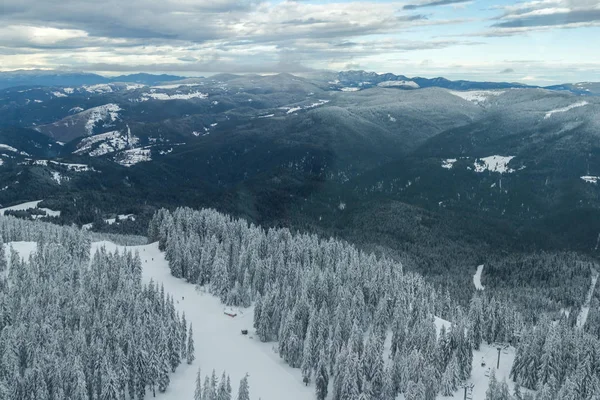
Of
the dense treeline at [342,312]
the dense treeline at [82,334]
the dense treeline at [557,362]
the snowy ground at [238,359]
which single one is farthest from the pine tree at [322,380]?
the dense treeline at [557,362]

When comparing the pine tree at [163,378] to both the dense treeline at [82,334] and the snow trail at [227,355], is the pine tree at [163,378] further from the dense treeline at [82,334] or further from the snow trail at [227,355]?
the snow trail at [227,355]

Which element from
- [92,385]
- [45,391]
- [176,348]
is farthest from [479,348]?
[45,391]

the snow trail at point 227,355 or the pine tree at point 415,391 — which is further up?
the pine tree at point 415,391

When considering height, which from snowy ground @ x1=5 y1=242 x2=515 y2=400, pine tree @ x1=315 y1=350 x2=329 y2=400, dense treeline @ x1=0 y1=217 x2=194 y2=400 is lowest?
snowy ground @ x1=5 y1=242 x2=515 y2=400

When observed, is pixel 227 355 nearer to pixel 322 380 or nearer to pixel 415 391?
pixel 322 380

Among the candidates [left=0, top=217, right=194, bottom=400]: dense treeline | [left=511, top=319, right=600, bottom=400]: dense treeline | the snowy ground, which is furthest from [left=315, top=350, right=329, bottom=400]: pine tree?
[left=511, top=319, right=600, bottom=400]: dense treeline

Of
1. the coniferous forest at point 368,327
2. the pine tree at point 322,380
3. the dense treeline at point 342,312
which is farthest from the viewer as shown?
the pine tree at point 322,380

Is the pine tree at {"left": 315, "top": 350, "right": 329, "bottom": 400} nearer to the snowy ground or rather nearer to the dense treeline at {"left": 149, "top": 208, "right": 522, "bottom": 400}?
the dense treeline at {"left": 149, "top": 208, "right": 522, "bottom": 400}
